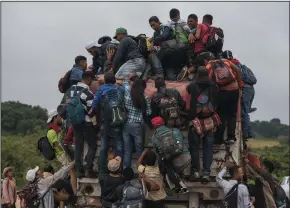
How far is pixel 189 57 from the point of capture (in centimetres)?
935

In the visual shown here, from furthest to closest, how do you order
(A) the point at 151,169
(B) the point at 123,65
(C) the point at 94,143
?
(B) the point at 123,65, (C) the point at 94,143, (A) the point at 151,169

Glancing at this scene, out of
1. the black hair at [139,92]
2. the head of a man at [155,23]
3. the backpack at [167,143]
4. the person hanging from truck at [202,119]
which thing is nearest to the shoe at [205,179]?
the person hanging from truck at [202,119]

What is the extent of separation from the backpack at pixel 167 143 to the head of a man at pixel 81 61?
2.05 m

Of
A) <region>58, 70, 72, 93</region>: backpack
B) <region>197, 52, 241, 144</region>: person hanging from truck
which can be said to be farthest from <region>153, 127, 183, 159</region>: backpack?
<region>58, 70, 72, 93</region>: backpack

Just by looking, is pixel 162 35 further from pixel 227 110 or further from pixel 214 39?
pixel 227 110

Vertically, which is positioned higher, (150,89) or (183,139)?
(150,89)

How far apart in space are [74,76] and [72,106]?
848 mm

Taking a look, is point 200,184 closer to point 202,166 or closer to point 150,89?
point 202,166

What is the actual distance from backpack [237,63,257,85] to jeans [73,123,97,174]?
8.67 feet

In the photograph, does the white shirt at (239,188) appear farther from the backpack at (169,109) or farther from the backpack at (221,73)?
the backpack at (221,73)

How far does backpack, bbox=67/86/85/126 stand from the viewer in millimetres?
8312

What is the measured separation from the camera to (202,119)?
8109 millimetres

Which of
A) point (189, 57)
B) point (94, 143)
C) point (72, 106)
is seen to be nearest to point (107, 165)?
point (94, 143)

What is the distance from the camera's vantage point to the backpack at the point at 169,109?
310 inches
